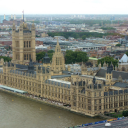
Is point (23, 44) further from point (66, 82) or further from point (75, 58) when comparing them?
point (66, 82)

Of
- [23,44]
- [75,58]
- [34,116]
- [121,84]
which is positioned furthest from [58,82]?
[75,58]

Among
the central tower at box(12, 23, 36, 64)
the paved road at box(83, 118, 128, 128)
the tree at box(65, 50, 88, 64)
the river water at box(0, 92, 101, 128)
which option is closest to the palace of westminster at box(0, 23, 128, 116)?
the central tower at box(12, 23, 36, 64)

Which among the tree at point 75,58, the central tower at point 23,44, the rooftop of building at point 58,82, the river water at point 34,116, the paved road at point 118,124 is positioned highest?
the central tower at point 23,44

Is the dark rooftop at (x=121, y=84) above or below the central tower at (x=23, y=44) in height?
below

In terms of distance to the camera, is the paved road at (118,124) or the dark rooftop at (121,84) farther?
the dark rooftop at (121,84)

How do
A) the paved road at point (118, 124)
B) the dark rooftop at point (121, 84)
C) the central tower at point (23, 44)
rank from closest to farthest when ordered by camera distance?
1. the paved road at point (118, 124)
2. the dark rooftop at point (121, 84)
3. the central tower at point (23, 44)

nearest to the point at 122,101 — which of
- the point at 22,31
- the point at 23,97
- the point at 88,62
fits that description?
the point at 23,97

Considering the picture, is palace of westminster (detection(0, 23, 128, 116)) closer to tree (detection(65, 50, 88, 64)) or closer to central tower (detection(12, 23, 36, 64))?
central tower (detection(12, 23, 36, 64))

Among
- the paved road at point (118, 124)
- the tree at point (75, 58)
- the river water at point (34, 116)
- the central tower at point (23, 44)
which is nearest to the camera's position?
the paved road at point (118, 124)

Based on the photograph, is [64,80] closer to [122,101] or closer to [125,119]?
[122,101]

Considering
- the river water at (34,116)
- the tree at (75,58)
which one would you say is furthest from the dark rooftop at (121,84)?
the tree at (75,58)

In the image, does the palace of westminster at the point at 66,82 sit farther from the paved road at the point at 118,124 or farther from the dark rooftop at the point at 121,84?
the paved road at the point at 118,124
